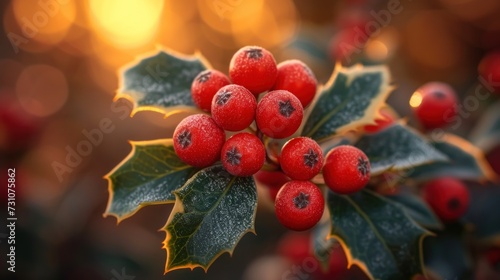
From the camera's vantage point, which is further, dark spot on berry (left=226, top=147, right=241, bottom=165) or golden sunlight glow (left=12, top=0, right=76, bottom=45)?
golden sunlight glow (left=12, top=0, right=76, bottom=45)

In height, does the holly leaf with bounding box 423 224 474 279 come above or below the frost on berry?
below

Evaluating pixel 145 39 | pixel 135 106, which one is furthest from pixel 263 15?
pixel 135 106

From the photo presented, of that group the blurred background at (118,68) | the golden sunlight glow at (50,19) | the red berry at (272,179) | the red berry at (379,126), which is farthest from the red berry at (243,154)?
the golden sunlight glow at (50,19)

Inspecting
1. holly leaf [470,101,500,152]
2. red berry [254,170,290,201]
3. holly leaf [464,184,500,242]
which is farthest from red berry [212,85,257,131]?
holly leaf [470,101,500,152]

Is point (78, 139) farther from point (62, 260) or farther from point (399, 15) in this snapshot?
point (399, 15)

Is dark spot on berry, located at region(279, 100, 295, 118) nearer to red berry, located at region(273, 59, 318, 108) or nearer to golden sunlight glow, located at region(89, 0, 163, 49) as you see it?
red berry, located at region(273, 59, 318, 108)

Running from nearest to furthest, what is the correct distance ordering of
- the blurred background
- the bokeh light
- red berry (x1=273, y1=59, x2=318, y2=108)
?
red berry (x1=273, y1=59, x2=318, y2=108)
the blurred background
the bokeh light
